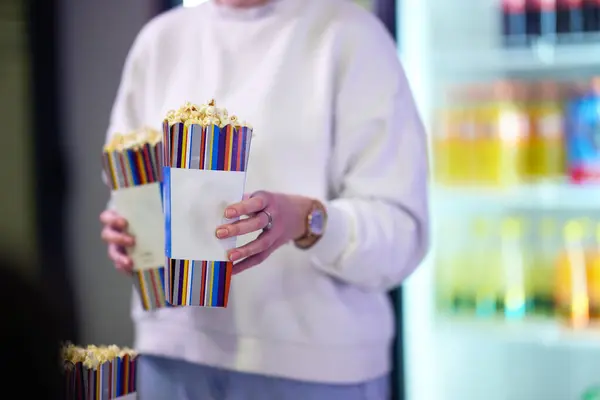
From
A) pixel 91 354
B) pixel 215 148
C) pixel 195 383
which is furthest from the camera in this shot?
pixel 195 383

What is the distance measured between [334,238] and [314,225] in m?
0.05

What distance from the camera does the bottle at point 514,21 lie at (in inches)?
84.9

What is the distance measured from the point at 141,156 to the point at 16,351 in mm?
280

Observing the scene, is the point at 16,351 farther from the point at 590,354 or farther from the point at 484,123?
the point at 590,354

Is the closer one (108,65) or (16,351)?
(16,351)

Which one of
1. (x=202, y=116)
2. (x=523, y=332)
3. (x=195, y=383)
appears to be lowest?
(x=523, y=332)

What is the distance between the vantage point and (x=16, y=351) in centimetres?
68

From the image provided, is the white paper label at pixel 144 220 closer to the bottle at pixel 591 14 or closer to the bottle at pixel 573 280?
the bottle at pixel 573 280

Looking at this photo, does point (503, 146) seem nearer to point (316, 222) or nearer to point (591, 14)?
point (591, 14)

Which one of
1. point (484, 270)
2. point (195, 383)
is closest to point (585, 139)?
point (484, 270)

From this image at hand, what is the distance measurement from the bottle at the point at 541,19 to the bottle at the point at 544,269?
0.55m

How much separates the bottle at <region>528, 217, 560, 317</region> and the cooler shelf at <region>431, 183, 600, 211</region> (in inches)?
5.2

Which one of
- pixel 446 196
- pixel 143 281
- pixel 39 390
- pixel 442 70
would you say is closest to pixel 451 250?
pixel 446 196

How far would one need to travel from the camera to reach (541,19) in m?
2.14
